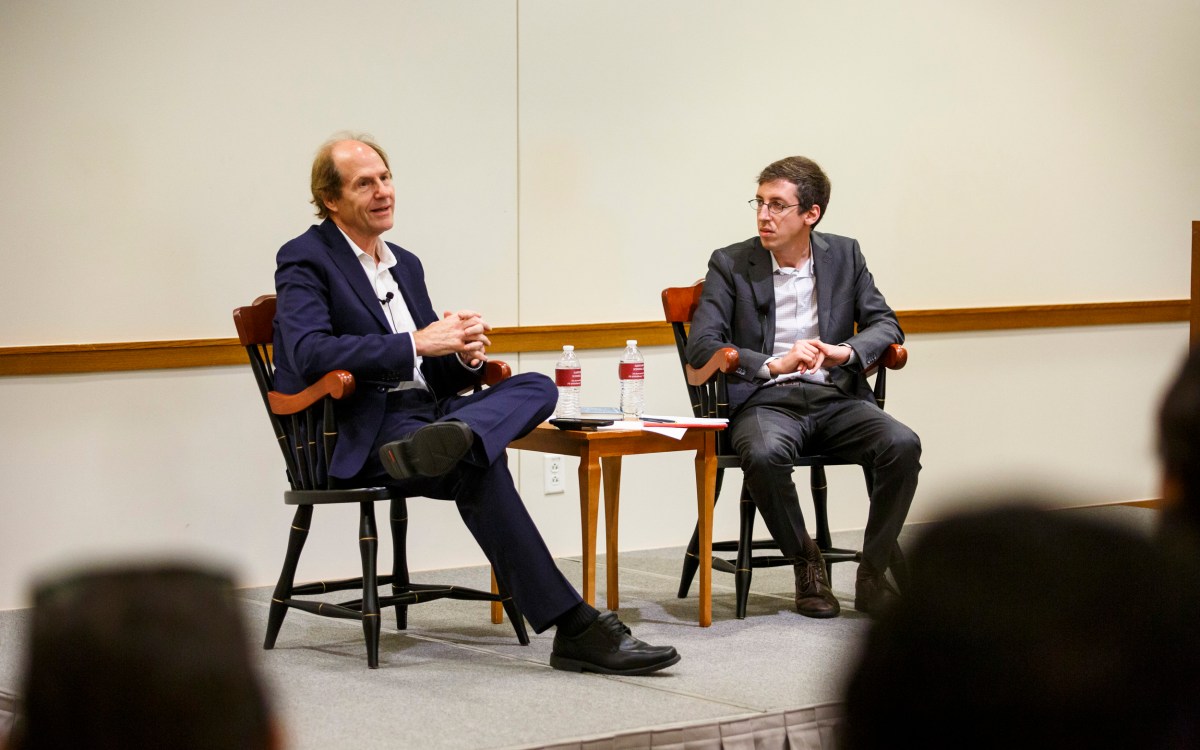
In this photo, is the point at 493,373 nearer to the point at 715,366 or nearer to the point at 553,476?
the point at 715,366

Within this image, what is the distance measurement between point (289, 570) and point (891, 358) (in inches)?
68.3

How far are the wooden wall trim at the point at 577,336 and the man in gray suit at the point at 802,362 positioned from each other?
2.68ft

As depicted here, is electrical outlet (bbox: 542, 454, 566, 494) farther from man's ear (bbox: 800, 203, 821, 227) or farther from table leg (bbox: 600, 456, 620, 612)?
man's ear (bbox: 800, 203, 821, 227)

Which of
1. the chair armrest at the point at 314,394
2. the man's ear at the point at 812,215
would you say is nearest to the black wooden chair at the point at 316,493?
the chair armrest at the point at 314,394

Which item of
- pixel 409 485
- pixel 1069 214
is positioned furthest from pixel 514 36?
pixel 1069 214

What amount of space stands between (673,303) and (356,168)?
3.51ft

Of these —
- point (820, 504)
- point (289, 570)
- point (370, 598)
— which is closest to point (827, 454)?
point (820, 504)

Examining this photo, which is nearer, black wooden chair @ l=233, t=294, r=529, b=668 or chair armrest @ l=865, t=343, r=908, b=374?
black wooden chair @ l=233, t=294, r=529, b=668

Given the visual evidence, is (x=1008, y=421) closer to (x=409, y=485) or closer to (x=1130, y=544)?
(x=409, y=485)

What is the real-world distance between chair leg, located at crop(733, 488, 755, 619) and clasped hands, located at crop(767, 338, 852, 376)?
1.16 feet

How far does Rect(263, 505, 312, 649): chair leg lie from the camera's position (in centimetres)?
322

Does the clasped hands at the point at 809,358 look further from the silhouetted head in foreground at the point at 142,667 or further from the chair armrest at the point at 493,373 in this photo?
the silhouetted head in foreground at the point at 142,667

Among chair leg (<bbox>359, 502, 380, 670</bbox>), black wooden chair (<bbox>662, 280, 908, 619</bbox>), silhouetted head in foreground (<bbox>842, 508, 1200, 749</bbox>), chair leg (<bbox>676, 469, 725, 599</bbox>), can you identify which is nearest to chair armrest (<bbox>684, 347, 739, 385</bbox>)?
black wooden chair (<bbox>662, 280, 908, 619</bbox>)

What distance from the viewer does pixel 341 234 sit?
3.33 metres
